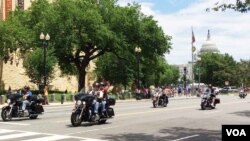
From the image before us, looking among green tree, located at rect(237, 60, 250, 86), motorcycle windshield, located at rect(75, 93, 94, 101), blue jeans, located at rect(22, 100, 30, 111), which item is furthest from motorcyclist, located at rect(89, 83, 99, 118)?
green tree, located at rect(237, 60, 250, 86)

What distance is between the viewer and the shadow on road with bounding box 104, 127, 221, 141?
16219mm

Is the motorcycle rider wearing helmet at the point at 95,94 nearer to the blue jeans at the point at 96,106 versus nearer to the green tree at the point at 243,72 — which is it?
the blue jeans at the point at 96,106

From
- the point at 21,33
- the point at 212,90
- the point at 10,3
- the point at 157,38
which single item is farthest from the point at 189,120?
the point at 10,3

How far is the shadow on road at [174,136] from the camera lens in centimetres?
1622

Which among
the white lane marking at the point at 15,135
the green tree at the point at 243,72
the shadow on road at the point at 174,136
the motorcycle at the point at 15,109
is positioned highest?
the green tree at the point at 243,72

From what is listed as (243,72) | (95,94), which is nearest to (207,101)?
(95,94)

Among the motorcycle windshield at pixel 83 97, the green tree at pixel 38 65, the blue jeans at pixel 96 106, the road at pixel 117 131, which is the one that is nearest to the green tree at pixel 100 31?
the green tree at pixel 38 65

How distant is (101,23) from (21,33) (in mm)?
8931

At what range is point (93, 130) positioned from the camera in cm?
1859

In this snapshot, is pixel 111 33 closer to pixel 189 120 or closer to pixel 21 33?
pixel 21 33

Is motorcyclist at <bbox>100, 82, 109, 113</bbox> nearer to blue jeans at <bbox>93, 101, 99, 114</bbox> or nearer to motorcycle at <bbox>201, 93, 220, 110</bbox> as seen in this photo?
blue jeans at <bbox>93, 101, 99, 114</bbox>

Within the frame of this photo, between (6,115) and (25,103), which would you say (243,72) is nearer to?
(25,103)

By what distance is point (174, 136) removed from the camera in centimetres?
1695

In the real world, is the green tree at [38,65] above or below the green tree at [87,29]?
below
